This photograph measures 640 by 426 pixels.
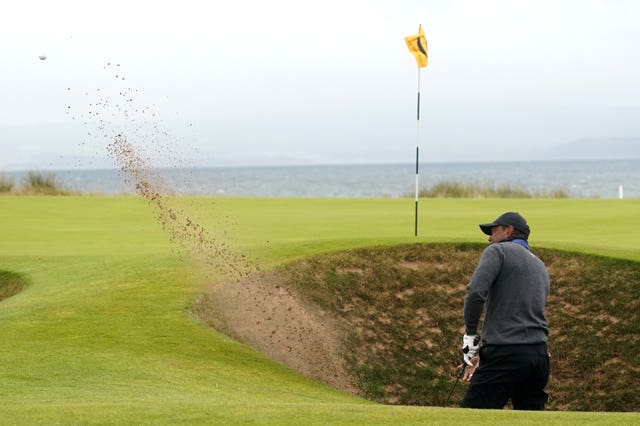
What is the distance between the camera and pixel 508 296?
903cm

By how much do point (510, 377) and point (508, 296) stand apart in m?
0.72

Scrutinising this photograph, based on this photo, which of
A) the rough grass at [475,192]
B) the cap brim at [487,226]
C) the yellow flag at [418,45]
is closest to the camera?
the cap brim at [487,226]

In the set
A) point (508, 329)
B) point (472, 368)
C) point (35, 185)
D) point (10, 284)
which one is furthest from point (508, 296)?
point (35, 185)

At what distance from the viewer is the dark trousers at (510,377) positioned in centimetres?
906

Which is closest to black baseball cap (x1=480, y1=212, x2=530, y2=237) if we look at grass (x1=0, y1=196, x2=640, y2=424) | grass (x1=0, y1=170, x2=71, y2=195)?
grass (x1=0, y1=196, x2=640, y2=424)

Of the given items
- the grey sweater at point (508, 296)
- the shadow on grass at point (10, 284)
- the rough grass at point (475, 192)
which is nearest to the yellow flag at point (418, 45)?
Answer: the shadow on grass at point (10, 284)

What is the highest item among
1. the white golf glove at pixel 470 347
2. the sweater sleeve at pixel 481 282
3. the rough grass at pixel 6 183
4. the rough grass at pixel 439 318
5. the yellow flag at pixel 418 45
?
the yellow flag at pixel 418 45

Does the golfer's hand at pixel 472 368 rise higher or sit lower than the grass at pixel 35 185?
lower

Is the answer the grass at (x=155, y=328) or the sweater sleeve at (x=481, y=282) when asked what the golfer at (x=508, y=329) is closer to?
the sweater sleeve at (x=481, y=282)

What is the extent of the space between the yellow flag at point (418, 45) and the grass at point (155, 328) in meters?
3.97

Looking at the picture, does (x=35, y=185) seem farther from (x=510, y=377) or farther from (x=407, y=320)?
(x=510, y=377)

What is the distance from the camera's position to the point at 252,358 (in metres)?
11.6

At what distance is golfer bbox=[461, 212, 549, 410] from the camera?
352 inches

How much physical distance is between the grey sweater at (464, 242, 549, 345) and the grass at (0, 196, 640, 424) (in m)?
1.40
